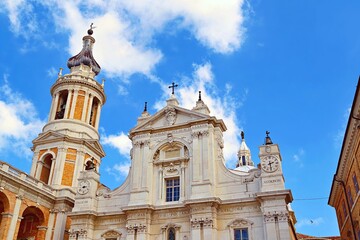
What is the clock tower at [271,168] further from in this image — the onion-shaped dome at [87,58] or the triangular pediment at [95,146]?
the onion-shaped dome at [87,58]

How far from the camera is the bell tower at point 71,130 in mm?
33906

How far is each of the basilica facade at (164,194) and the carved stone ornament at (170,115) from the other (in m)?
0.08

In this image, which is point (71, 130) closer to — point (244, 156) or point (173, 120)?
point (173, 120)

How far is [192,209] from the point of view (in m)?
25.0

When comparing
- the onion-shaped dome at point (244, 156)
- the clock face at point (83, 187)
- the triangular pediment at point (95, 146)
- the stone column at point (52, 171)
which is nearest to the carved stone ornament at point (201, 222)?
the clock face at point (83, 187)

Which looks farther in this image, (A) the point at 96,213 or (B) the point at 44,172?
(B) the point at 44,172

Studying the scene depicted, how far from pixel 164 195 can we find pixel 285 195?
8590mm

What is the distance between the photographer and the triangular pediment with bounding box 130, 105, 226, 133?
1137 inches

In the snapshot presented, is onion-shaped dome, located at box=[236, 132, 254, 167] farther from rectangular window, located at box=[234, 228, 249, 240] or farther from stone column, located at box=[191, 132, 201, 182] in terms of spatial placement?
rectangular window, located at box=[234, 228, 249, 240]

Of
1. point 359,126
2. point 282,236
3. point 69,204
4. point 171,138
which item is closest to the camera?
point 359,126

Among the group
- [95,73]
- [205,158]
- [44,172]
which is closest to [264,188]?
[205,158]

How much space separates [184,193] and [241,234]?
15.9 ft

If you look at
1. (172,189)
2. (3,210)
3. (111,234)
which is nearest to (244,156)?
(172,189)

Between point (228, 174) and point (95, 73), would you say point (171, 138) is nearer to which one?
point (228, 174)
